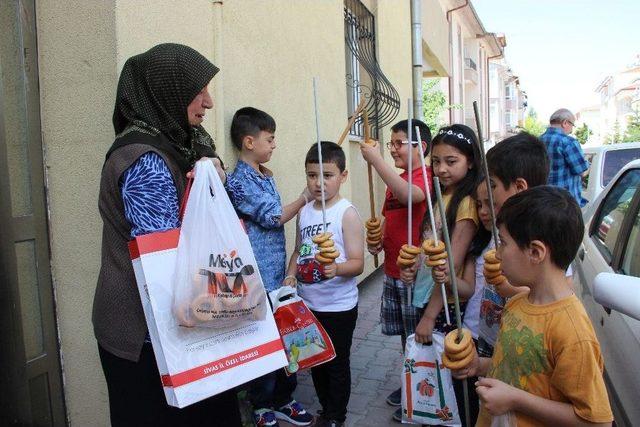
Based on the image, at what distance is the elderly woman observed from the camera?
1.62 m

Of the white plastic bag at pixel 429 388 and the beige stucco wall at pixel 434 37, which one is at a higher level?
the beige stucco wall at pixel 434 37

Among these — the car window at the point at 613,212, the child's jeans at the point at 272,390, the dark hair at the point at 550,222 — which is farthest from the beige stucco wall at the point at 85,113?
the car window at the point at 613,212

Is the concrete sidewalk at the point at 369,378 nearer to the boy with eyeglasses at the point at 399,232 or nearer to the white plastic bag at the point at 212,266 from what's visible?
the boy with eyeglasses at the point at 399,232

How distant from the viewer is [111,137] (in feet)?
8.22

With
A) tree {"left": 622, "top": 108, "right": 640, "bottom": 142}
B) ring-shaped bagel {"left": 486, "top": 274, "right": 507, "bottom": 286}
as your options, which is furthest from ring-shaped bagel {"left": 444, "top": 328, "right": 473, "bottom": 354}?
tree {"left": 622, "top": 108, "right": 640, "bottom": 142}

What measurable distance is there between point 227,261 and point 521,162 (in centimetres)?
119

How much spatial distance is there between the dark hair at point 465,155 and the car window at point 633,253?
85 centimetres

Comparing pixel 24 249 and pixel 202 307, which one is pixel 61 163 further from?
pixel 202 307

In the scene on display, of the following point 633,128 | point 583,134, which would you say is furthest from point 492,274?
point 583,134

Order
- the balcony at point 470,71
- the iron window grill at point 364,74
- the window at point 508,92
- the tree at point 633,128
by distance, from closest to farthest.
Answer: the iron window grill at point 364,74 → the tree at point 633,128 → the balcony at point 470,71 → the window at point 508,92

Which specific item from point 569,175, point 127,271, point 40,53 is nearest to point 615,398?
point 127,271

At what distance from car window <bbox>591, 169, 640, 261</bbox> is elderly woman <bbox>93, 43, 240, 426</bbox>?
2451 mm

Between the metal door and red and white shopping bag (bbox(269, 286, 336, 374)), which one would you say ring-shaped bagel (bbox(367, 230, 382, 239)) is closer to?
red and white shopping bag (bbox(269, 286, 336, 374))

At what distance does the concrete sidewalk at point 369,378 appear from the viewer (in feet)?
10.8
